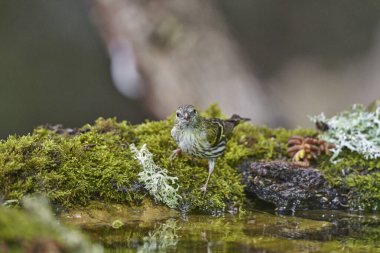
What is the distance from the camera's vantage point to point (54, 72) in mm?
11484

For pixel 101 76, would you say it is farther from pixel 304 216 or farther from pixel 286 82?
pixel 304 216

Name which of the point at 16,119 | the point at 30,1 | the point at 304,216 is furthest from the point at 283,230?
the point at 30,1

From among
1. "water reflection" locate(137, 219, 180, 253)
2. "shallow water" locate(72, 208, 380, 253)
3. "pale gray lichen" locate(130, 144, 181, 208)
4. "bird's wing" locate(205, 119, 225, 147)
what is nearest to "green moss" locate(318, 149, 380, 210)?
"shallow water" locate(72, 208, 380, 253)

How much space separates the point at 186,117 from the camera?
5309mm

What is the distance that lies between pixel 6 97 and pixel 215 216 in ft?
23.7

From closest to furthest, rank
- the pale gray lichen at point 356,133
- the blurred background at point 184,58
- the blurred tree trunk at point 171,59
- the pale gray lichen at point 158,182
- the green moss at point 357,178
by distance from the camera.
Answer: the pale gray lichen at point 158,182
the green moss at point 357,178
the pale gray lichen at point 356,133
the blurred background at point 184,58
the blurred tree trunk at point 171,59

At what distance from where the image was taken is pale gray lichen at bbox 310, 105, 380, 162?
570 cm

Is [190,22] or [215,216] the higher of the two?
[190,22]

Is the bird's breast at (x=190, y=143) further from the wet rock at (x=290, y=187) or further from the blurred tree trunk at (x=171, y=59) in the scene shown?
the blurred tree trunk at (x=171, y=59)

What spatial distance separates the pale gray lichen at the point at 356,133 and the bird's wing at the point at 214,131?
119 cm

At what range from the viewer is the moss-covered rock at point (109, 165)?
4.31 metres

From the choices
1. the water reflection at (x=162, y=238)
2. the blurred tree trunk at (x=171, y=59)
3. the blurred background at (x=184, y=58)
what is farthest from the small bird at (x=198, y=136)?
the blurred tree trunk at (x=171, y=59)

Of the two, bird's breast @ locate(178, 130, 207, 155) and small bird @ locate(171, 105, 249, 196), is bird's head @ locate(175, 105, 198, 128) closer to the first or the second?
small bird @ locate(171, 105, 249, 196)

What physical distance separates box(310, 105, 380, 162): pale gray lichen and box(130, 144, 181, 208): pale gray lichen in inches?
71.5
